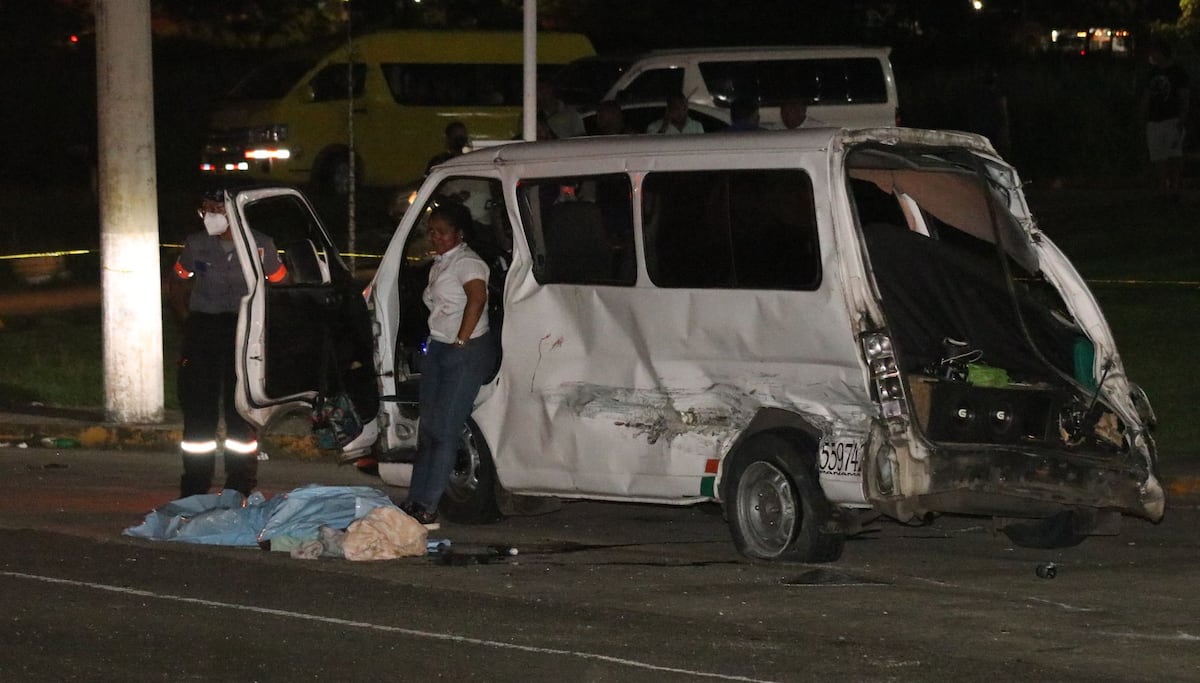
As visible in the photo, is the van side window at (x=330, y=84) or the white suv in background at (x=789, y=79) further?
the van side window at (x=330, y=84)

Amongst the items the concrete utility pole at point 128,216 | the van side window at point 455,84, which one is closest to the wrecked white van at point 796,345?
the concrete utility pole at point 128,216

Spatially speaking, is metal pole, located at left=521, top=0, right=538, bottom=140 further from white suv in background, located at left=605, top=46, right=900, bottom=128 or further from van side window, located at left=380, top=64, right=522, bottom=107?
van side window, located at left=380, top=64, right=522, bottom=107

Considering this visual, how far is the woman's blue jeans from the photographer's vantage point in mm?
10109

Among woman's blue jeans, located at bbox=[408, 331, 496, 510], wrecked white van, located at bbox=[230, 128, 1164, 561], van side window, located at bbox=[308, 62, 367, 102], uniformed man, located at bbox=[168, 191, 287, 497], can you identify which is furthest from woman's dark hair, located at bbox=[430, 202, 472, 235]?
van side window, located at bbox=[308, 62, 367, 102]

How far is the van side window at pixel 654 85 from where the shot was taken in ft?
83.7

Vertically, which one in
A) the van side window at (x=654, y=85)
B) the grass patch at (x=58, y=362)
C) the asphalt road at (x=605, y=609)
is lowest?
the asphalt road at (x=605, y=609)

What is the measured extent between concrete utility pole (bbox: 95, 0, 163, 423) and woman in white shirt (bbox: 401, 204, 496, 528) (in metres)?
4.39

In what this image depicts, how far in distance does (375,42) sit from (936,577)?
22.6 meters

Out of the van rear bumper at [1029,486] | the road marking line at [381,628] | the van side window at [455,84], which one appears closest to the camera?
the road marking line at [381,628]

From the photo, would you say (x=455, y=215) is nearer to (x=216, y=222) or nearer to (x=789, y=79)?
(x=216, y=222)

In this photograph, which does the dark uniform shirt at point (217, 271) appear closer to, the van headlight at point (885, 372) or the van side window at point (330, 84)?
the van headlight at point (885, 372)

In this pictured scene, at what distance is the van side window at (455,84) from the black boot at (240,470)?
19834 millimetres

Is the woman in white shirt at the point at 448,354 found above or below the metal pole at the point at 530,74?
below

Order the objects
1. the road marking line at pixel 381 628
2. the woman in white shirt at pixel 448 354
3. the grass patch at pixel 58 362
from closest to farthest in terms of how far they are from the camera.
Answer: the road marking line at pixel 381 628
the woman in white shirt at pixel 448 354
the grass patch at pixel 58 362
